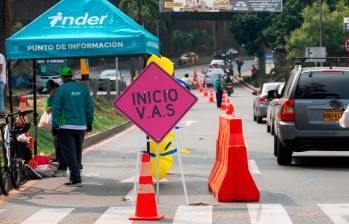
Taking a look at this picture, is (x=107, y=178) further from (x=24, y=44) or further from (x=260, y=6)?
(x=260, y=6)

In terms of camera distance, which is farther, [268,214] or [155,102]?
[155,102]

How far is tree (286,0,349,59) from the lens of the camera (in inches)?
2650

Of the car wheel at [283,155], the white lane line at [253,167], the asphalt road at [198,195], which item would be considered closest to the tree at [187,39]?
the asphalt road at [198,195]

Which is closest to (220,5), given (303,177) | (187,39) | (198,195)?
(187,39)

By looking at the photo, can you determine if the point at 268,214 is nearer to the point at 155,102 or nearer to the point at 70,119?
the point at 155,102

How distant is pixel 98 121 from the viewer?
3130 centimetres

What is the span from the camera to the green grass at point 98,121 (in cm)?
2097

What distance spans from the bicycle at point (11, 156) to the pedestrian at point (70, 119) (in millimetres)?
Result: 606

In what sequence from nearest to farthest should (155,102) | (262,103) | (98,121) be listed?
(155,102) → (98,121) → (262,103)

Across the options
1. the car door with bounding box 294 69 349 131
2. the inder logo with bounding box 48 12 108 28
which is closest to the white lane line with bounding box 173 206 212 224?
the inder logo with bounding box 48 12 108 28

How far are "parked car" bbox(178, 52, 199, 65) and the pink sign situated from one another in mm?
93566

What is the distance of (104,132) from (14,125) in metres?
13.5

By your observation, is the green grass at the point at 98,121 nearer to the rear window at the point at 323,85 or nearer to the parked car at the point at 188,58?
the rear window at the point at 323,85

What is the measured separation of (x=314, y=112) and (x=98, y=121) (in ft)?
49.9
